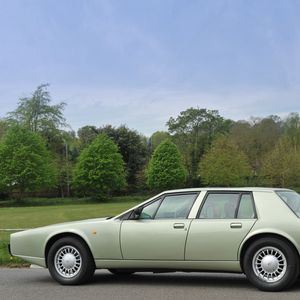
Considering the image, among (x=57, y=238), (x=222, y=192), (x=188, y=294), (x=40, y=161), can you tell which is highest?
(x=40, y=161)

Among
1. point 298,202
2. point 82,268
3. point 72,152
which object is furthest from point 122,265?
point 72,152

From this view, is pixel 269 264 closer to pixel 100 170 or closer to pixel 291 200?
pixel 291 200

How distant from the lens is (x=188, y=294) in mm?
7430

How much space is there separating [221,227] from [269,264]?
0.82 m

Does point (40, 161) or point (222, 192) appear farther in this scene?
point (40, 161)

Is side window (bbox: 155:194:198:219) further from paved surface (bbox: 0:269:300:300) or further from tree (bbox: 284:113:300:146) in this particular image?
tree (bbox: 284:113:300:146)

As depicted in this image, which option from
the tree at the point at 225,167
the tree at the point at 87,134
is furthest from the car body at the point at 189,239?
the tree at the point at 87,134

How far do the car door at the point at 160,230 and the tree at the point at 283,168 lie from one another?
6586 cm

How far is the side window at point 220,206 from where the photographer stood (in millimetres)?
7938

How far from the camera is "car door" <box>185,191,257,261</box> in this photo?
7.64 metres

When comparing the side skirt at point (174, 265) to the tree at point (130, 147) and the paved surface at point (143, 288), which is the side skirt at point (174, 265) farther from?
the tree at point (130, 147)

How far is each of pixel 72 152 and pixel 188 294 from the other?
87.5 m

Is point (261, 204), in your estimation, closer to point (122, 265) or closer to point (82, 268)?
point (122, 265)

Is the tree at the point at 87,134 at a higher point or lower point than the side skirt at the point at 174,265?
higher
